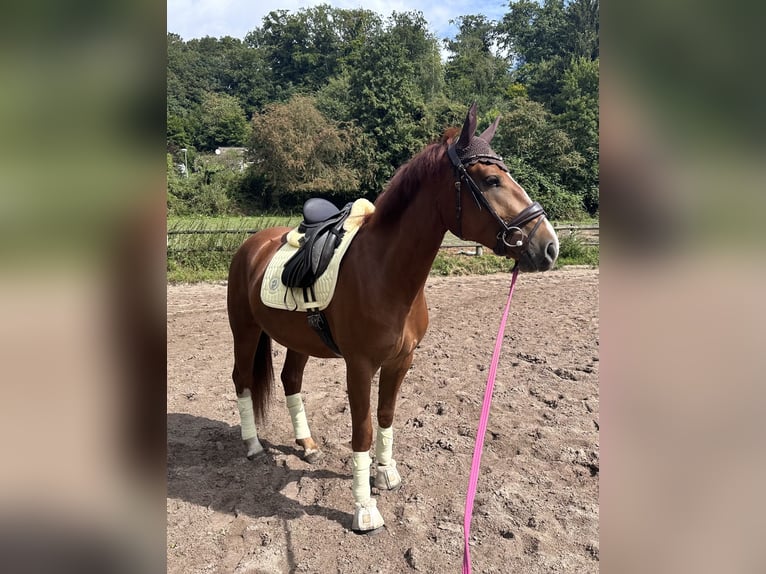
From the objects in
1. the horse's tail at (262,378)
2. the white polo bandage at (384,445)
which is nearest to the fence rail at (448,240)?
the horse's tail at (262,378)

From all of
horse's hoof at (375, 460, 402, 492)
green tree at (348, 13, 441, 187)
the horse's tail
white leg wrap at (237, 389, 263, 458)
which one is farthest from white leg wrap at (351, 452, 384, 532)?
green tree at (348, 13, 441, 187)

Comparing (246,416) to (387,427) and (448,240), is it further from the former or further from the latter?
(448,240)

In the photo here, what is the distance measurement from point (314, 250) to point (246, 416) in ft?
5.39

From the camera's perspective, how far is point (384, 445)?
3035mm

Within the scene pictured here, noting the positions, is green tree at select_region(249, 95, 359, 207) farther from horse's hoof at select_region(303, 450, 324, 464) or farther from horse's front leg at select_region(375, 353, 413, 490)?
horse's front leg at select_region(375, 353, 413, 490)

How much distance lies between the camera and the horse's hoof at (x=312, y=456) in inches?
134

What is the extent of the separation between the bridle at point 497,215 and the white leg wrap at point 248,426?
7.72ft

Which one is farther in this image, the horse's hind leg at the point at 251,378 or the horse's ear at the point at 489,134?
the horse's hind leg at the point at 251,378

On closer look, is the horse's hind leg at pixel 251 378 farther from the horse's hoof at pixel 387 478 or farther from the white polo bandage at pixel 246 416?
the horse's hoof at pixel 387 478

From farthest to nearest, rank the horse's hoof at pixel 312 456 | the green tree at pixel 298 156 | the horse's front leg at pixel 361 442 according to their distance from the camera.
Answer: the green tree at pixel 298 156, the horse's hoof at pixel 312 456, the horse's front leg at pixel 361 442
